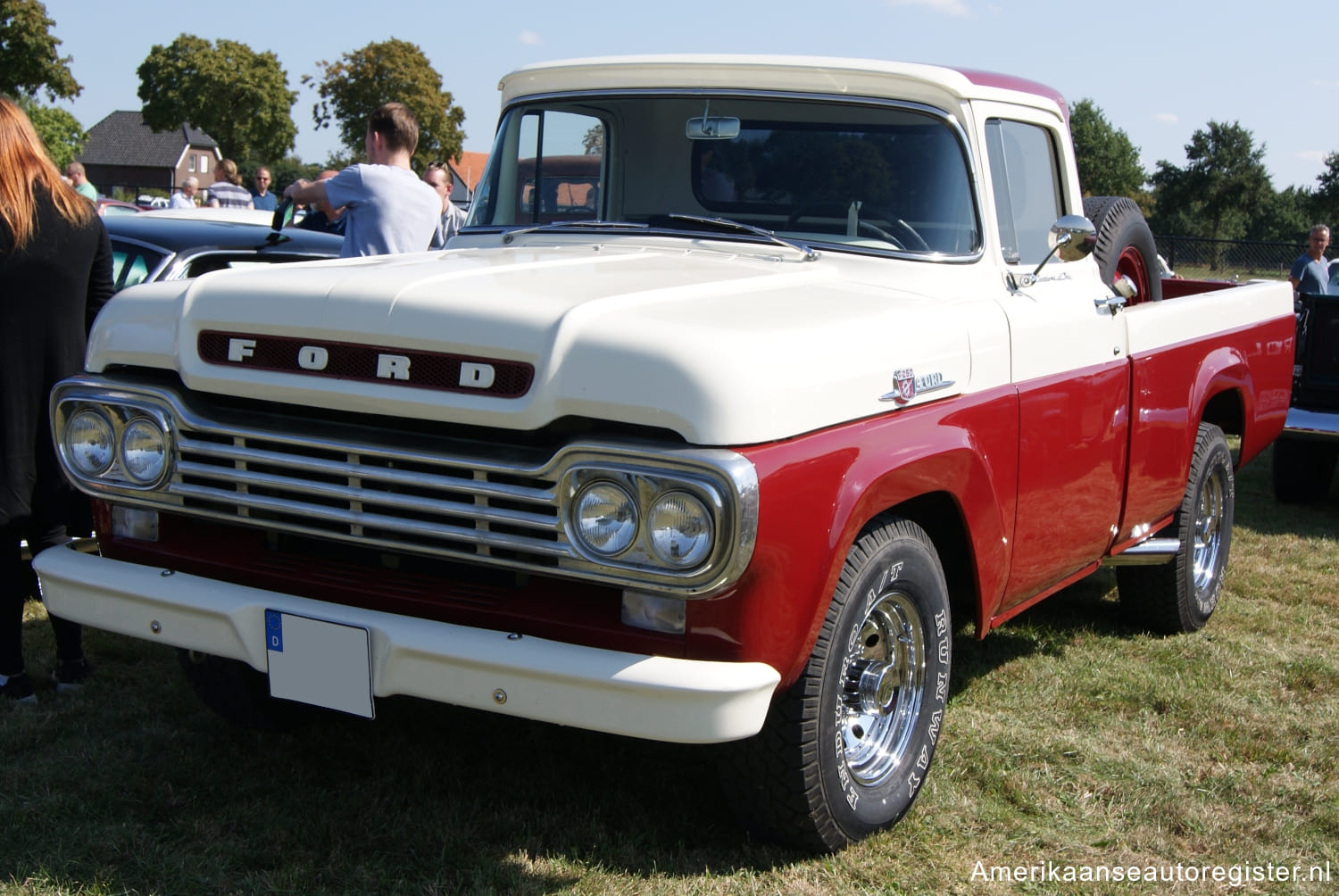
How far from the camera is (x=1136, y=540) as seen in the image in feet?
15.6

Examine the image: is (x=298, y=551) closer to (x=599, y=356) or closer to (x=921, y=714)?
(x=599, y=356)

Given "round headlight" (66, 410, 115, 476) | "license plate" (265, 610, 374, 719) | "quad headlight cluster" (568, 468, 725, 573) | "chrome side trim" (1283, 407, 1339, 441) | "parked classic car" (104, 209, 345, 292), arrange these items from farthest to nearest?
"chrome side trim" (1283, 407, 1339, 441) → "parked classic car" (104, 209, 345, 292) → "round headlight" (66, 410, 115, 476) → "license plate" (265, 610, 374, 719) → "quad headlight cluster" (568, 468, 725, 573)

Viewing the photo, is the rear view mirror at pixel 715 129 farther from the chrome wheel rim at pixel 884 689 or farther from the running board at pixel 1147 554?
the running board at pixel 1147 554

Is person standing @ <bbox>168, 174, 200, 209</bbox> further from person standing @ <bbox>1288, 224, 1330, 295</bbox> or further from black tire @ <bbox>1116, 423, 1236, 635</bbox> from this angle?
black tire @ <bbox>1116, 423, 1236, 635</bbox>

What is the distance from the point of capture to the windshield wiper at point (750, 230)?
3.84m

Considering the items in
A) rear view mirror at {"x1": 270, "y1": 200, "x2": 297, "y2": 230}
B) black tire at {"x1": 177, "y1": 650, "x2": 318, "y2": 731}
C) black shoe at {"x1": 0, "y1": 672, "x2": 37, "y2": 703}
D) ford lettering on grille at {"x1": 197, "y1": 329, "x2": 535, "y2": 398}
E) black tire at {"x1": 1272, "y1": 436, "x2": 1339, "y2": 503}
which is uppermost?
rear view mirror at {"x1": 270, "y1": 200, "x2": 297, "y2": 230}

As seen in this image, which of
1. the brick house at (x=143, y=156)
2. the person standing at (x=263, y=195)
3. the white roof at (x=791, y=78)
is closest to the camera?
the white roof at (x=791, y=78)

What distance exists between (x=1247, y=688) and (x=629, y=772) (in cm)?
244

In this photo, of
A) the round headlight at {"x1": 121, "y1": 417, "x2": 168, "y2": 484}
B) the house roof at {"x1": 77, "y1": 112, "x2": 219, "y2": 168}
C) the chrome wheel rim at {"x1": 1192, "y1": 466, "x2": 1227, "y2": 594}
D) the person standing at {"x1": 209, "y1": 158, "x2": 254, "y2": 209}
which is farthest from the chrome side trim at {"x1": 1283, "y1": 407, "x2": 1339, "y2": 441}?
the house roof at {"x1": 77, "y1": 112, "x2": 219, "y2": 168}

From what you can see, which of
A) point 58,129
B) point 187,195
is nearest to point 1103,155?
point 58,129

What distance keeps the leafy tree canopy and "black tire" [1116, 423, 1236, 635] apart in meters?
64.0

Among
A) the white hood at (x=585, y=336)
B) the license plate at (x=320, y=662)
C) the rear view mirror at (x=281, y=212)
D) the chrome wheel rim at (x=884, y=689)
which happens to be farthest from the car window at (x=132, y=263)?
the chrome wheel rim at (x=884, y=689)

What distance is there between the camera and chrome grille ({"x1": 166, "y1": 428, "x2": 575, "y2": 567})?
107 inches

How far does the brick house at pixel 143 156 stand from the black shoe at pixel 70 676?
331ft
